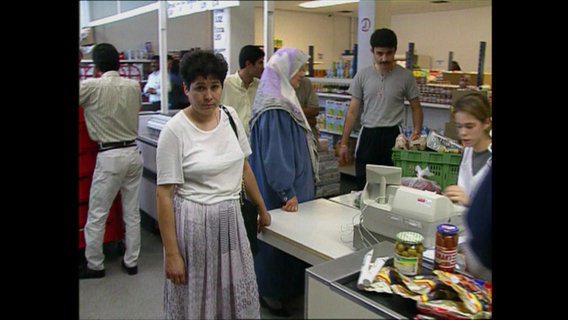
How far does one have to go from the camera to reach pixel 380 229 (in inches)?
48.9

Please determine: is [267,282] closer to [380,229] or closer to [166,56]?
Answer: [380,229]

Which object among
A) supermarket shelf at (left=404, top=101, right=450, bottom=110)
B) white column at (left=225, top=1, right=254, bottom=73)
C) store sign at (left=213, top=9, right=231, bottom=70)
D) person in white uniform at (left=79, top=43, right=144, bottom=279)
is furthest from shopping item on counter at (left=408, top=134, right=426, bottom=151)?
store sign at (left=213, top=9, right=231, bottom=70)

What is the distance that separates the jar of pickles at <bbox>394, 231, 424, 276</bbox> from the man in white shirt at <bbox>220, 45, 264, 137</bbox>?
2.22 feet

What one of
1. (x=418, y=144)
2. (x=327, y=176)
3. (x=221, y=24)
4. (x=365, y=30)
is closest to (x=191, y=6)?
(x=221, y=24)

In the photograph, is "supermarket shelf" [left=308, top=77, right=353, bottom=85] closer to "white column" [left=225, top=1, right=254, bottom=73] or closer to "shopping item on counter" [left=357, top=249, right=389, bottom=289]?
"white column" [left=225, top=1, right=254, bottom=73]

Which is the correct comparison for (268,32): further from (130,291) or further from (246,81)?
(130,291)

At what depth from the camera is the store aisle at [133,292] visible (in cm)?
148

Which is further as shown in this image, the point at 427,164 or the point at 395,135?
the point at 395,135

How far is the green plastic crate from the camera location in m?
1.08
